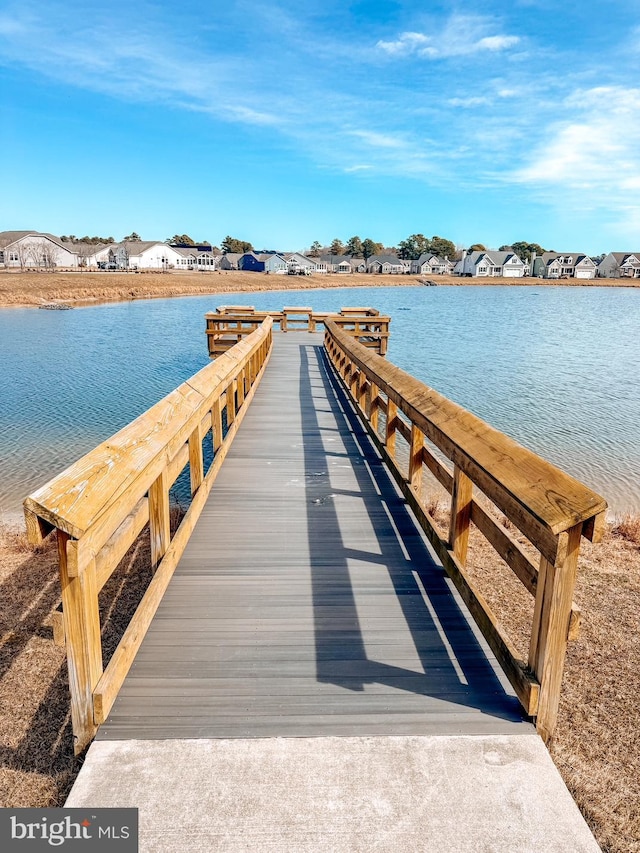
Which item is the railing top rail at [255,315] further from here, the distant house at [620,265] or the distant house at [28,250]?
the distant house at [620,265]

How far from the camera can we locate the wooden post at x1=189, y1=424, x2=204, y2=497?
4.55 meters

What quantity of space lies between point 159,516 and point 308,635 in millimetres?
1149

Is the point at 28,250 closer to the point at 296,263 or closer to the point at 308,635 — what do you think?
the point at 296,263

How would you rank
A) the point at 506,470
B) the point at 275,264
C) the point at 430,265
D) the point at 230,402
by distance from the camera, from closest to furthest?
the point at 506,470, the point at 230,402, the point at 275,264, the point at 430,265

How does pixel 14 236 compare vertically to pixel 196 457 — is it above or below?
above

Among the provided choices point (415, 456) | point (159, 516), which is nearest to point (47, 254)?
point (415, 456)

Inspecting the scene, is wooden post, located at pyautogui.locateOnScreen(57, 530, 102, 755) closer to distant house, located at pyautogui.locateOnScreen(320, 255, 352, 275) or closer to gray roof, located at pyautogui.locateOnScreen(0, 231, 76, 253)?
gray roof, located at pyautogui.locateOnScreen(0, 231, 76, 253)

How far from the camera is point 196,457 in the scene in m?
4.73

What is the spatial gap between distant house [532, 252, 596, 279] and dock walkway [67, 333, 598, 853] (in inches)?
5413

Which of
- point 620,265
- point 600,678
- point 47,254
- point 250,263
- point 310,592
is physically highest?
point 620,265

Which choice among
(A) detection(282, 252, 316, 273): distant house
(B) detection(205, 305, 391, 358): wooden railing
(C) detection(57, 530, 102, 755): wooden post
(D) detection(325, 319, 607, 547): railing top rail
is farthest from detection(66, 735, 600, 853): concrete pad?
(A) detection(282, 252, 316, 273): distant house

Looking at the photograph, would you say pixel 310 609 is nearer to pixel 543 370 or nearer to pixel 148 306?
pixel 543 370

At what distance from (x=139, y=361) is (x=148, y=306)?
95.9 ft

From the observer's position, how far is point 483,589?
5.52 m
